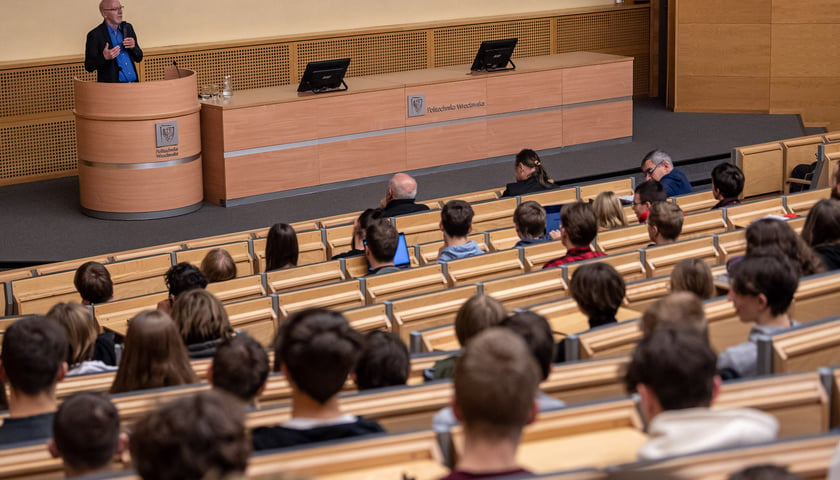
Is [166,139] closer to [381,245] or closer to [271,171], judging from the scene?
[271,171]

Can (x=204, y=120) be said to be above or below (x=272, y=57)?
below

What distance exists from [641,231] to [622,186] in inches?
84.7

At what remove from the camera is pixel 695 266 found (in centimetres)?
396

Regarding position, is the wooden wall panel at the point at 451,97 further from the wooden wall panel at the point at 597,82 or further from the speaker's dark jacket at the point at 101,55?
the speaker's dark jacket at the point at 101,55

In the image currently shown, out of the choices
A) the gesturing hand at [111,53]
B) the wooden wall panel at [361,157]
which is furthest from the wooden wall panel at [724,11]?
the gesturing hand at [111,53]

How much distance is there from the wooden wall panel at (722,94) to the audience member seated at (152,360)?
10.8 metres

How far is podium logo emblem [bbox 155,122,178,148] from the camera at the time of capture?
894 cm

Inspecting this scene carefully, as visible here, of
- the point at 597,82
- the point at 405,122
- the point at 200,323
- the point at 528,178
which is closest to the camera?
Answer: the point at 200,323

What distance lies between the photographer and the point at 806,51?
12.9 metres

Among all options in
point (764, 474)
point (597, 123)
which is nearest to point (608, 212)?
point (764, 474)

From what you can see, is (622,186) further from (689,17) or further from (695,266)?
(689,17)

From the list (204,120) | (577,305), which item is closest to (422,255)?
(577,305)

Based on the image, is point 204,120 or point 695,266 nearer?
point 695,266

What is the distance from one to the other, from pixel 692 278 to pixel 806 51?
991cm
